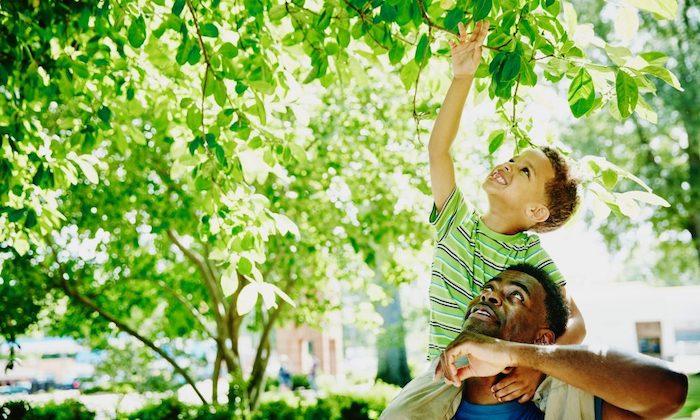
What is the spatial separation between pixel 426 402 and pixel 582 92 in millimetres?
1061

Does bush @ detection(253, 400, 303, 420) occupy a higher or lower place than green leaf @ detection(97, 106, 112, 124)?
lower

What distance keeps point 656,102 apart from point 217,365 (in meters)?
10.8

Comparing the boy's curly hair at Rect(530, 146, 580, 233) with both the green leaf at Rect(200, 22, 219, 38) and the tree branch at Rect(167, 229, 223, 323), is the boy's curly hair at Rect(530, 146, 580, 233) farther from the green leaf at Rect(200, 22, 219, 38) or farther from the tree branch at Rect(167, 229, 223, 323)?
the tree branch at Rect(167, 229, 223, 323)

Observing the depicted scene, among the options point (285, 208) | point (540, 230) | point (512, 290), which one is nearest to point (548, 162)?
point (540, 230)

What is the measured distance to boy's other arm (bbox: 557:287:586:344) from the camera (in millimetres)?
2156

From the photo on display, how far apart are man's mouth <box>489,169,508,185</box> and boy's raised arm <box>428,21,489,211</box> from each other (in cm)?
15

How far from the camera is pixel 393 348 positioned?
17.6 m

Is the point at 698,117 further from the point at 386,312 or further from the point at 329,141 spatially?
the point at 329,141

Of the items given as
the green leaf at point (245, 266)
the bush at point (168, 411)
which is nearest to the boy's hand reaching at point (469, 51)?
the green leaf at point (245, 266)

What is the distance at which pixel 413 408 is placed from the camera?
1.96 metres

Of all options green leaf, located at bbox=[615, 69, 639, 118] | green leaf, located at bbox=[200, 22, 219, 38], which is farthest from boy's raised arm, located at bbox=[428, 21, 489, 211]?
green leaf, located at bbox=[200, 22, 219, 38]

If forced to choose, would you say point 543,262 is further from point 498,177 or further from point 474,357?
point 474,357

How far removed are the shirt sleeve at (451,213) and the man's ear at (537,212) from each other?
0.23 m

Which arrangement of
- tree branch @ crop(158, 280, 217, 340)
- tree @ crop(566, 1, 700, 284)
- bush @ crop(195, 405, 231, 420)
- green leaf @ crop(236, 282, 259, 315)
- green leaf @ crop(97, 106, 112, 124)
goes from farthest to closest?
tree @ crop(566, 1, 700, 284), tree branch @ crop(158, 280, 217, 340), bush @ crop(195, 405, 231, 420), green leaf @ crop(97, 106, 112, 124), green leaf @ crop(236, 282, 259, 315)
